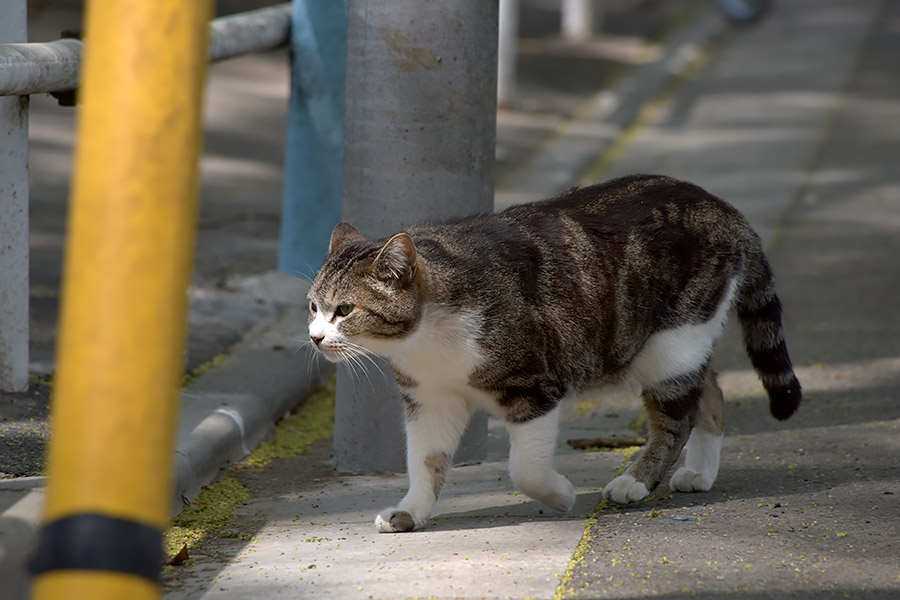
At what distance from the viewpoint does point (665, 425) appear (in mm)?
3990

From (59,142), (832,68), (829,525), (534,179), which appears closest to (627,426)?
(829,525)

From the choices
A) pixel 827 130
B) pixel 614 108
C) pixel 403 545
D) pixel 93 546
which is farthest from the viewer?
pixel 614 108

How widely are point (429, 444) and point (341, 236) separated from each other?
2.56 ft

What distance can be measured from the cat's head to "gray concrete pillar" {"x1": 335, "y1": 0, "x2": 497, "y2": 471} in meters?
0.64

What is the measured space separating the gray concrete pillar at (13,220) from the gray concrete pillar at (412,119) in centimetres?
122

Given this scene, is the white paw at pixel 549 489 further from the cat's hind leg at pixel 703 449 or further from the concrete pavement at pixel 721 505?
the cat's hind leg at pixel 703 449

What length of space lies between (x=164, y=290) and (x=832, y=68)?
12.6m

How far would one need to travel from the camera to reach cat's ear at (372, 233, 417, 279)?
138 inches

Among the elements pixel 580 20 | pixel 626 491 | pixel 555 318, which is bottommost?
pixel 626 491

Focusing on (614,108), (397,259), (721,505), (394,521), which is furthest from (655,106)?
(394,521)

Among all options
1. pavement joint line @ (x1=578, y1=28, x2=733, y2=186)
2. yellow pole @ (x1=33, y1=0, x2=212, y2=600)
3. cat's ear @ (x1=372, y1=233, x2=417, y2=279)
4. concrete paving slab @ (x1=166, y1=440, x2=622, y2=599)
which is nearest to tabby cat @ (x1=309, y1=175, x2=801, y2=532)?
cat's ear @ (x1=372, y1=233, x2=417, y2=279)

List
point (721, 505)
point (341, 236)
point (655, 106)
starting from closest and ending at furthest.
Result: point (721, 505) → point (341, 236) → point (655, 106)

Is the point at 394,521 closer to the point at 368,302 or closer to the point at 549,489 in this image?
the point at 549,489

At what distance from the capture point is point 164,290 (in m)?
2.00
